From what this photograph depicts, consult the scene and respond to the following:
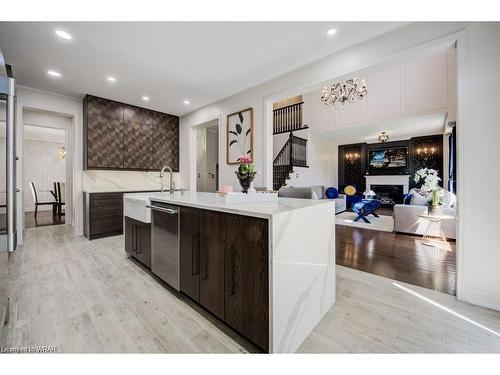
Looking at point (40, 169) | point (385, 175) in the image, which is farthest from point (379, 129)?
point (40, 169)

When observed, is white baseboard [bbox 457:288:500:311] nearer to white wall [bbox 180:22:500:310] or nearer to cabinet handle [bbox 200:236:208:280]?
white wall [bbox 180:22:500:310]

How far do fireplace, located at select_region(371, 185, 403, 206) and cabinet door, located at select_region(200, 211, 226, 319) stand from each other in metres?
8.58

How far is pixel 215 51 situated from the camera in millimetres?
2641

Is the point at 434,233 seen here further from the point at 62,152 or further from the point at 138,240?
the point at 62,152

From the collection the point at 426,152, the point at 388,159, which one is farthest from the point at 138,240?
the point at 426,152

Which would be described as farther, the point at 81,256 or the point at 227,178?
the point at 227,178

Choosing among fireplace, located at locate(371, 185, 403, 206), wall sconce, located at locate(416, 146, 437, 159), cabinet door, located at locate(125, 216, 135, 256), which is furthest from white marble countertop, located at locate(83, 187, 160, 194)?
wall sconce, located at locate(416, 146, 437, 159)

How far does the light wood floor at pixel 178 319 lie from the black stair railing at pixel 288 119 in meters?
6.10

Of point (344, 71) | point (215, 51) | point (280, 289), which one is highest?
point (215, 51)

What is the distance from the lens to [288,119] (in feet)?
25.4

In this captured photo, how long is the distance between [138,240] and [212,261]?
1.50 metres

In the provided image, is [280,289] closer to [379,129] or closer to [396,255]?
[396,255]

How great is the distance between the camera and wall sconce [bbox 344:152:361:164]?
8998 mm

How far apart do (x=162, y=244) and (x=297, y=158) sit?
19.3 ft
